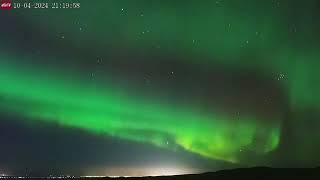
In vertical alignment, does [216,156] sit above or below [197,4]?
below

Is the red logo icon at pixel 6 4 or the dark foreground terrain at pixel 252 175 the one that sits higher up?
the red logo icon at pixel 6 4

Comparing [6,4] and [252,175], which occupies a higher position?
[6,4]

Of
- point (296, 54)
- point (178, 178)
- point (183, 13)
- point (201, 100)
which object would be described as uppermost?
point (183, 13)

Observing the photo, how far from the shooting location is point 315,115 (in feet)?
15.3

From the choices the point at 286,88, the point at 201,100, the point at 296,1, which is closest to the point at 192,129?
the point at 201,100

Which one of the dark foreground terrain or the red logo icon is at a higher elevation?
the red logo icon

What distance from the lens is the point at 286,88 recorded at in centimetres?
457

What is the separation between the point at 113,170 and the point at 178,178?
684 millimetres

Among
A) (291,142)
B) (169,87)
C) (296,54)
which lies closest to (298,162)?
(291,142)

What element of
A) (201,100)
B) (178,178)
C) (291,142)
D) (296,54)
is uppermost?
(296,54)

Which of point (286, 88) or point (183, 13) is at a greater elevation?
point (183, 13)

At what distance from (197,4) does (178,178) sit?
1799 mm

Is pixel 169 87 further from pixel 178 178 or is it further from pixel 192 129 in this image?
pixel 178 178

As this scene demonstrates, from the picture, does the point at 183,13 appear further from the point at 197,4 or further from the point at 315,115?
the point at 315,115
